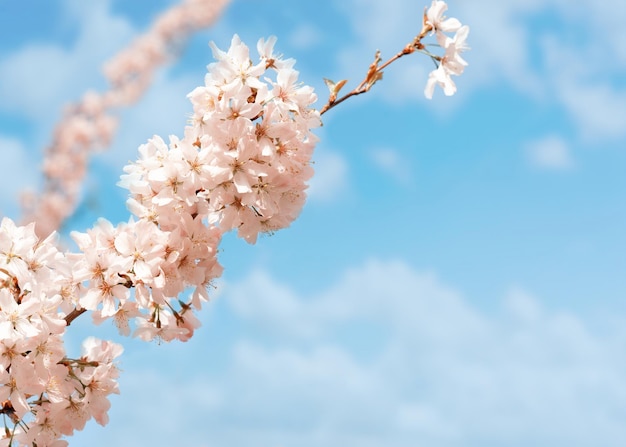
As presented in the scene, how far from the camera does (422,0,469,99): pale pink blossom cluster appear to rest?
2.63 m


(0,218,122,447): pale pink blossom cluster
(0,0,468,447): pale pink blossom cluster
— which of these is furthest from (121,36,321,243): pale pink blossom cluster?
(0,218,122,447): pale pink blossom cluster

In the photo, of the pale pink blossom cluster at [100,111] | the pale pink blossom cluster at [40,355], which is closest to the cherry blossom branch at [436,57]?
the pale pink blossom cluster at [40,355]

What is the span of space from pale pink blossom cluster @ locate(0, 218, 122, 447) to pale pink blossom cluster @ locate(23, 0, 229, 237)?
3719 mm

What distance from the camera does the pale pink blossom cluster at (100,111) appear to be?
21.4 feet

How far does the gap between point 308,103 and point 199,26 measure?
5697 millimetres

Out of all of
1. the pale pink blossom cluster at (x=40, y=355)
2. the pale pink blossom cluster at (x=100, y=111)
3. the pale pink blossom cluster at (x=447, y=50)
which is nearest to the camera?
the pale pink blossom cluster at (x=40, y=355)

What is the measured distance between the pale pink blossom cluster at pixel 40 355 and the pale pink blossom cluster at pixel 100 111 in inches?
146

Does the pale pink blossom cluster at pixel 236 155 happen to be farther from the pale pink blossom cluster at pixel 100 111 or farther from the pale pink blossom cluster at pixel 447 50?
the pale pink blossom cluster at pixel 100 111

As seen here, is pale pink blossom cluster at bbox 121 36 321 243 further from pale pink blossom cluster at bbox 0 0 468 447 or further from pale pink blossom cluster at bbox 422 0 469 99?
pale pink blossom cluster at bbox 422 0 469 99

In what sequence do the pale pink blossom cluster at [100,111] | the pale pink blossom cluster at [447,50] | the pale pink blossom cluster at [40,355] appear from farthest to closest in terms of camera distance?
the pale pink blossom cluster at [100,111]
the pale pink blossom cluster at [447,50]
the pale pink blossom cluster at [40,355]

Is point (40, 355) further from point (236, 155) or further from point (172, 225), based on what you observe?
point (236, 155)

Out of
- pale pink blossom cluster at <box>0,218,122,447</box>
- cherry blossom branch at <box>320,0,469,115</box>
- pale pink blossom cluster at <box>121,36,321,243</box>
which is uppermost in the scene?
cherry blossom branch at <box>320,0,469,115</box>

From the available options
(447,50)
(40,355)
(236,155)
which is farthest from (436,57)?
(40,355)

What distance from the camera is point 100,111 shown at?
734 centimetres
